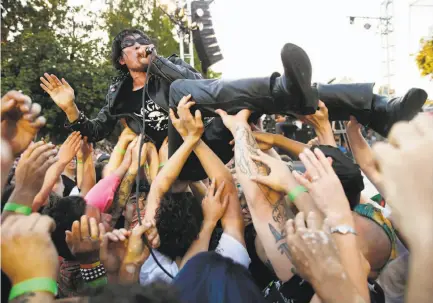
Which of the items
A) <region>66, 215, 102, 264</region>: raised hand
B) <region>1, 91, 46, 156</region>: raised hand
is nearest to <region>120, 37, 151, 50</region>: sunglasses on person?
<region>66, 215, 102, 264</region>: raised hand

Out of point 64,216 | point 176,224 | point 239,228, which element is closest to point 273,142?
point 239,228

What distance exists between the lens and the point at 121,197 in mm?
2373

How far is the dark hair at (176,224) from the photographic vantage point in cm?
164

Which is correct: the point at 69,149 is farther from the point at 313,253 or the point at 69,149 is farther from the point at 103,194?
the point at 313,253

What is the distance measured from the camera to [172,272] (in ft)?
5.34

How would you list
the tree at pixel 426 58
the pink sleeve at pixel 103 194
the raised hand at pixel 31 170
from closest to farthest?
the raised hand at pixel 31 170, the pink sleeve at pixel 103 194, the tree at pixel 426 58

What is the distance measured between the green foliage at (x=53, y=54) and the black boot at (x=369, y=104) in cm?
906

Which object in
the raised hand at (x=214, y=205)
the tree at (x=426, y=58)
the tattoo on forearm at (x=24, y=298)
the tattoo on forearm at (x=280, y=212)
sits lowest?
the tree at (x=426, y=58)

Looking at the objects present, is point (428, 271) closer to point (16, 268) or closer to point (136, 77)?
point (16, 268)

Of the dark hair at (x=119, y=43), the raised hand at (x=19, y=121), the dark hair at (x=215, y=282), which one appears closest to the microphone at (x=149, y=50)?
the dark hair at (x=119, y=43)

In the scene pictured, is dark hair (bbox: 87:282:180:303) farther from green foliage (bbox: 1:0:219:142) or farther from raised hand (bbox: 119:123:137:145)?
green foliage (bbox: 1:0:219:142)

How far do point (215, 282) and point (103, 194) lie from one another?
1199 millimetres

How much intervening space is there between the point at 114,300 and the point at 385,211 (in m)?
1.03

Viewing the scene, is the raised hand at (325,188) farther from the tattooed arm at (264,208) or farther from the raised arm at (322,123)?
the raised arm at (322,123)
